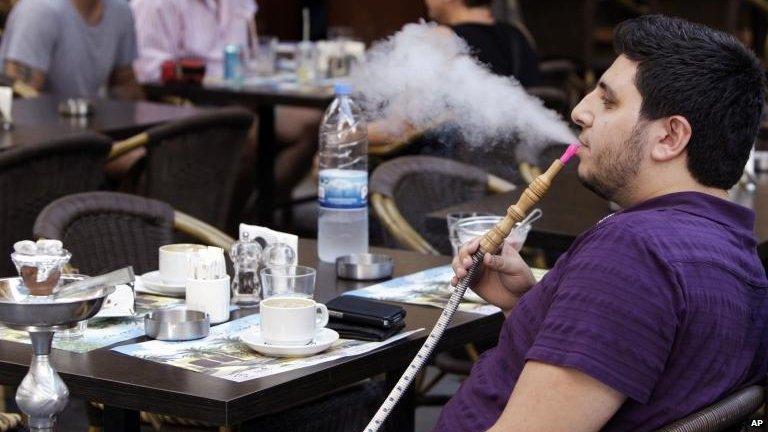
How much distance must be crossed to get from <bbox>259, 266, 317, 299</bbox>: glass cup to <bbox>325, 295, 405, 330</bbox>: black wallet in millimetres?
145

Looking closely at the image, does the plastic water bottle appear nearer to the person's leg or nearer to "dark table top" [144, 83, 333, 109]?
"dark table top" [144, 83, 333, 109]

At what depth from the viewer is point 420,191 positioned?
389cm

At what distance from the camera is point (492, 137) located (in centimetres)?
292

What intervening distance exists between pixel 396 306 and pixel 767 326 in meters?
0.71

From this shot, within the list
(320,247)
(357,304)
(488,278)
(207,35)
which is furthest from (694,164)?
(207,35)

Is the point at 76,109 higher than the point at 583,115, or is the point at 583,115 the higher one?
the point at 583,115

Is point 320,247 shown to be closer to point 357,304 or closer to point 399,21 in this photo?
point 357,304

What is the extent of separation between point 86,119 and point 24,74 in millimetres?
1107

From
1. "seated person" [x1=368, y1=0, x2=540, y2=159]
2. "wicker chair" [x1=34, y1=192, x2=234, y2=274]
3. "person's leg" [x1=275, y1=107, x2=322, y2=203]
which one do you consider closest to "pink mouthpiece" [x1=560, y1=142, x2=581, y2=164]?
"wicker chair" [x1=34, y1=192, x2=234, y2=274]

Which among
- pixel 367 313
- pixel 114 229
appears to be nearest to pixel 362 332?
pixel 367 313

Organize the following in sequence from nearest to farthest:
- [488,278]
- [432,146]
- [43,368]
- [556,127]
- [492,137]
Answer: [43,368]
[488,278]
[556,127]
[492,137]
[432,146]

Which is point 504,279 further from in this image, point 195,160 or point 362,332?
point 195,160

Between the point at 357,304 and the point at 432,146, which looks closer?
the point at 357,304

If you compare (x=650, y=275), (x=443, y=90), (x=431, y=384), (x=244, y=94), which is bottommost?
(x=431, y=384)
